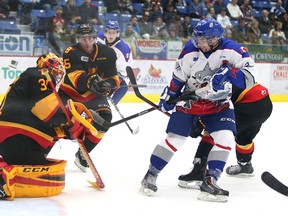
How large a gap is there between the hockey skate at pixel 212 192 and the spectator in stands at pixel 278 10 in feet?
29.7

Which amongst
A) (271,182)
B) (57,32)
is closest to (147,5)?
(57,32)

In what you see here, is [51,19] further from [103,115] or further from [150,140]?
[103,115]

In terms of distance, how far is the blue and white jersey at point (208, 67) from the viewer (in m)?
3.35

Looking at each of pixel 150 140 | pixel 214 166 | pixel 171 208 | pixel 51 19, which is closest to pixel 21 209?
pixel 171 208

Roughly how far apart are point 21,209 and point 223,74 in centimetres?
120

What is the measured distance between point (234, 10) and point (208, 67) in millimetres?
8428

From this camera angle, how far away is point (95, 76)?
12.2ft

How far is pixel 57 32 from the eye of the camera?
8570 millimetres

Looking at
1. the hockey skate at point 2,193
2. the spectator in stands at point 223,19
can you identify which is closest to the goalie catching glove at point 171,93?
the hockey skate at point 2,193

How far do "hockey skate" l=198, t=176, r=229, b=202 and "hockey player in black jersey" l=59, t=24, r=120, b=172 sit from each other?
822 mm

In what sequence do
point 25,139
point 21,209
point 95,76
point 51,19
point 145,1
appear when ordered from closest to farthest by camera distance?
point 21,209
point 25,139
point 95,76
point 51,19
point 145,1

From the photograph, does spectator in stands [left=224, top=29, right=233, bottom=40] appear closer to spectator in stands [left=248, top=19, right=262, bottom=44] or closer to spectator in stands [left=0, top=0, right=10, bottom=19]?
spectator in stands [left=248, top=19, right=262, bottom=44]

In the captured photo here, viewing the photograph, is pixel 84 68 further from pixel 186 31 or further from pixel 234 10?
pixel 234 10

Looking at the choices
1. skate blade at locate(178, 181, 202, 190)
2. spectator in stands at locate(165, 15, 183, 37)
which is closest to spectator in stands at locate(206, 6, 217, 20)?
spectator in stands at locate(165, 15, 183, 37)
